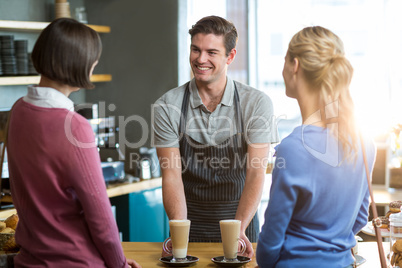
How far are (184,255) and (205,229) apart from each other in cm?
59

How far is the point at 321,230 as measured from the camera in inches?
50.1

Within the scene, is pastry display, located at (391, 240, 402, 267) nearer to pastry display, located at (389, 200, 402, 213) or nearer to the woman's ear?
pastry display, located at (389, 200, 402, 213)

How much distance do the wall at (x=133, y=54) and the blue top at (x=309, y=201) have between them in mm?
3010

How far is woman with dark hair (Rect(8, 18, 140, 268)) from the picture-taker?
1.25 meters

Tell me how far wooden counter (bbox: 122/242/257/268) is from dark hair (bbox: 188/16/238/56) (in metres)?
0.83

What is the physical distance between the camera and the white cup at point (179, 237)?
5.24 feet

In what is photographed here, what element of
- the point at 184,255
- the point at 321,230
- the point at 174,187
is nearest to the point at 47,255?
the point at 184,255

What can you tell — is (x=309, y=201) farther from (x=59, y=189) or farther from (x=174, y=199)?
(x=174, y=199)

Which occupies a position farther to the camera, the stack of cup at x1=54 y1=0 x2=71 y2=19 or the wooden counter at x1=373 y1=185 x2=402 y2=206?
the stack of cup at x1=54 y1=0 x2=71 y2=19

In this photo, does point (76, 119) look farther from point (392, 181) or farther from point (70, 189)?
point (392, 181)

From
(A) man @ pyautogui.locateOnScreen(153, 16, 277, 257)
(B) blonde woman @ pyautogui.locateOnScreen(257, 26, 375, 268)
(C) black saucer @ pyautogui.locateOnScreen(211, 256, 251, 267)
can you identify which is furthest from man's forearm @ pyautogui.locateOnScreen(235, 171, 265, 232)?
(B) blonde woman @ pyautogui.locateOnScreen(257, 26, 375, 268)

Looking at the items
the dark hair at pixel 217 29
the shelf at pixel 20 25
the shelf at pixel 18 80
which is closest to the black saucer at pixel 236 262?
the dark hair at pixel 217 29

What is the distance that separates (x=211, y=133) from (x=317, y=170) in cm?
106

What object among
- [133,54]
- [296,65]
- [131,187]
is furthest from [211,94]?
[133,54]
